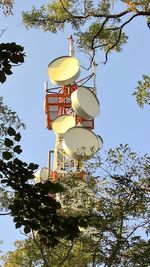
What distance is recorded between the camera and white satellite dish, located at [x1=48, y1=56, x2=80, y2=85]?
14.6 metres

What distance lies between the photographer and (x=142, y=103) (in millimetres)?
8078

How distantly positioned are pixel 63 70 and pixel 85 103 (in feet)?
6.48

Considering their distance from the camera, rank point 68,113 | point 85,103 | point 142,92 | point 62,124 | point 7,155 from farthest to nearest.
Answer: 1. point 68,113
2. point 62,124
3. point 85,103
4. point 142,92
5. point 7,155

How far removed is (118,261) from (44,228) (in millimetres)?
2884

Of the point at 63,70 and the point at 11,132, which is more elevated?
the point at 63,70

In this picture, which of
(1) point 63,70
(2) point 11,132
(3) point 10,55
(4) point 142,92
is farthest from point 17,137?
(1) point 63,70

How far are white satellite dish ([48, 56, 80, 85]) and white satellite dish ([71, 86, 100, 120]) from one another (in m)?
1.38

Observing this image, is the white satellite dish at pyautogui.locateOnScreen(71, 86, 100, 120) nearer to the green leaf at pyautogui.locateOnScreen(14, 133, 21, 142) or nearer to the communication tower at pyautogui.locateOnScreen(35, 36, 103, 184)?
the communication tower at pyautogui.locateOnScreen(35, 36, 103, 184)

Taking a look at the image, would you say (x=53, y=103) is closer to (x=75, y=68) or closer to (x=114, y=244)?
(x=75, y=68)

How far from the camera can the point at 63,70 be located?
49.0ft

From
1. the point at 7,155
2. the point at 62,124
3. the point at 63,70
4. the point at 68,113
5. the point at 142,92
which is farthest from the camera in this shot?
the point at 68,113

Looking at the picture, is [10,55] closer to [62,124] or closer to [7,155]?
[7,155]

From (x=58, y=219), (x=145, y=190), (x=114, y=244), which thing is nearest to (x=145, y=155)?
(x=145, y=190)

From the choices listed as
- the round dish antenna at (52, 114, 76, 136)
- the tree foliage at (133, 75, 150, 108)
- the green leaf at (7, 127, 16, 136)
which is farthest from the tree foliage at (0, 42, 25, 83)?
the round dish antenna at (52, 114, 76, 136)
